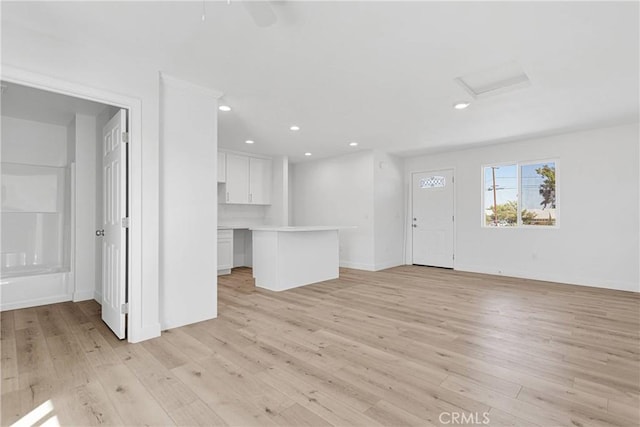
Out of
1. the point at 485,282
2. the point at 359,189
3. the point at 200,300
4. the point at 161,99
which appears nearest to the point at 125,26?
the point at 161,99

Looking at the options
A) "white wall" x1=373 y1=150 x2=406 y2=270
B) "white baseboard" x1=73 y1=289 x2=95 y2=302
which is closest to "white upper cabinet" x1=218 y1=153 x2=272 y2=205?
"white wall" x1=373 y1=150 x2=406 y2=270

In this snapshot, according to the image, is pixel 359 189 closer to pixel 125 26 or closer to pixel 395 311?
pixel 395 311

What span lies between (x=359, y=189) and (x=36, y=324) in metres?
5.29

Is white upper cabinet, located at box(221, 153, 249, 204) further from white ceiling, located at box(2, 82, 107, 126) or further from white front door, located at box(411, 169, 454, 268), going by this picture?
white front door, located at box(411, 169, 454, 268)

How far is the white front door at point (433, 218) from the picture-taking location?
21.5ft

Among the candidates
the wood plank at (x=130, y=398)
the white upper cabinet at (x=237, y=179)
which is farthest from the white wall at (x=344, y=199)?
the wood plank at (x=130, y=398)

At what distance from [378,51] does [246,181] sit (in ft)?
15.7

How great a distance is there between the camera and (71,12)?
6.93 ft

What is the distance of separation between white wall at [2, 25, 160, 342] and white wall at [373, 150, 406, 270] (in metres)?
4.42

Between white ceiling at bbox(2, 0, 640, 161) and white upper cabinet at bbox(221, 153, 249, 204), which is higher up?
white ceiling at bbox(2, 0, 640, 161)

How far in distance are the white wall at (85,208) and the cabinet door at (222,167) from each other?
2.39 meters

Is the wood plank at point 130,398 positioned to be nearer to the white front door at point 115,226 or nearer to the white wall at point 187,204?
the white front door at point 115,226

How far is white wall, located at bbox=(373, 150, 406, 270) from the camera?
21.2 ft

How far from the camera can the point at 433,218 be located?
22.3 ft
